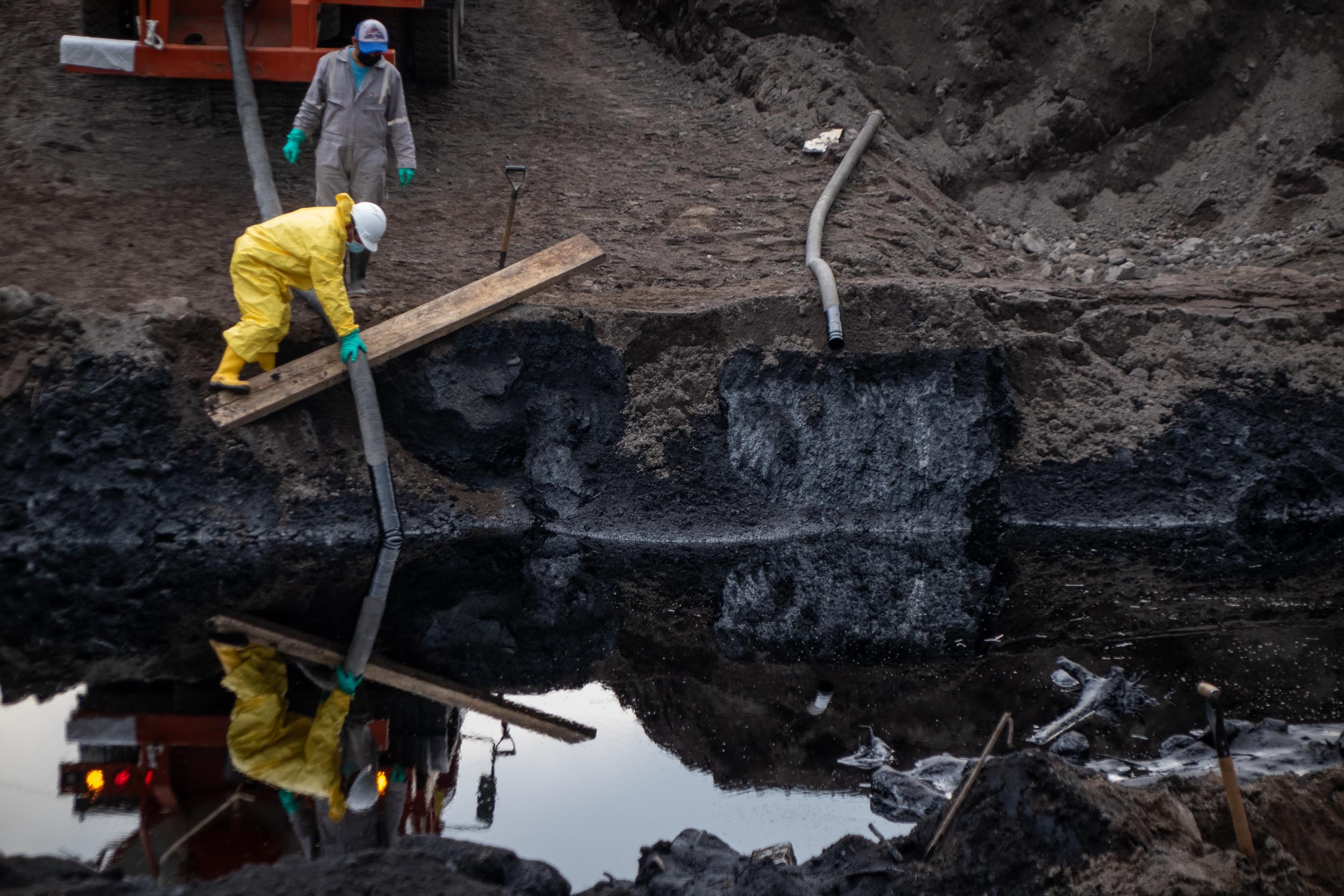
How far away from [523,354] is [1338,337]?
5653 millimetres

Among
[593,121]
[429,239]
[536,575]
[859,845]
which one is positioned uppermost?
[593,121]

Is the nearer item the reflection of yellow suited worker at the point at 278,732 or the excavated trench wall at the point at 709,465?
the reflection of yellow suited worker at the point at 278,732

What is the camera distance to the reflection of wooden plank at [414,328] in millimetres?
6742

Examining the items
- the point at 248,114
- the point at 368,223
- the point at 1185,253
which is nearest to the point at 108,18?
the point at 248,114

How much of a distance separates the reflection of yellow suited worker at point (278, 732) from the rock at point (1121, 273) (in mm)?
6438

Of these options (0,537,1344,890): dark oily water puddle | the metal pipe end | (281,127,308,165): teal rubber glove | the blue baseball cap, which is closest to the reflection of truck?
(0,537,1344,890): dark oily water puddle

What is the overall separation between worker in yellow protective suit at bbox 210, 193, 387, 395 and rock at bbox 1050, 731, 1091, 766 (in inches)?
165

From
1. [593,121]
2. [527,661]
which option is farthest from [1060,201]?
[527,661]

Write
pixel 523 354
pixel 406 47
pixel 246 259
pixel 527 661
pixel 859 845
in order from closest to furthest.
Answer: pixel 859 845 → pixel 527 661 → pixel 246 259 → pixel 523 354 → pixel 406 47

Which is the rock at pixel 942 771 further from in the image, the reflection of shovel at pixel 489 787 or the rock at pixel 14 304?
the rock at pixel 14 304

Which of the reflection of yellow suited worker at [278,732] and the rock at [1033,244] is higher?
the rock at [1033,244]

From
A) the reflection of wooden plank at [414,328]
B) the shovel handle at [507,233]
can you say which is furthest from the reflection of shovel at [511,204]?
the reflection of wooden plank at [414,328]

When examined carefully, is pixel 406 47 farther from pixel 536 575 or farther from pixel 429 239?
pixel 536 575

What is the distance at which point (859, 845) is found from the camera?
3910mm
